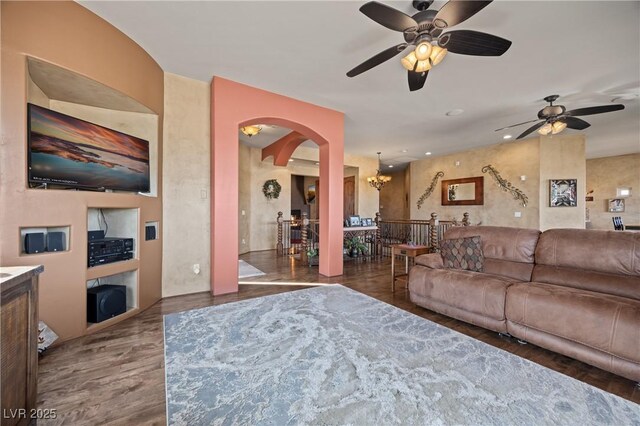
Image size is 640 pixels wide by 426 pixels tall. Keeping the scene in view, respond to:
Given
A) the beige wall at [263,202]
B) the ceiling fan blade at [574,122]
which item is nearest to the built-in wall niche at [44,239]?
the beige wall at [263,202]

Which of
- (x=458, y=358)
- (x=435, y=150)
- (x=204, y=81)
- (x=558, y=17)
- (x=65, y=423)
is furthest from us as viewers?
(x=435, y=150)

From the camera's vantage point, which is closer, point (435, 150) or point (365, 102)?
point (365, 102)

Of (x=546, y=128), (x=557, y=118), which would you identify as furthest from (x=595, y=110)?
(x=546, y=128)

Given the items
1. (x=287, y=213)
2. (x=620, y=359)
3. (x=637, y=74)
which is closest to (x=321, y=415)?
(x=620, y=359)

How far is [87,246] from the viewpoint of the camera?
2.48 m

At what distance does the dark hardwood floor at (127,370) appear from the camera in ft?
4.97

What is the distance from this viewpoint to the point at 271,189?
7.76 m

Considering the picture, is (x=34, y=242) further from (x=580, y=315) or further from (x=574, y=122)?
(x=574, y=122)

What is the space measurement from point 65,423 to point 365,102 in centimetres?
483

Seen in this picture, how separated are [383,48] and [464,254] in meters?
2.68

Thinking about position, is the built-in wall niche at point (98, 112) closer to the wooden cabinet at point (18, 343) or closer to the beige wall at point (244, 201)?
the wooden cabinet at point (18, 343)

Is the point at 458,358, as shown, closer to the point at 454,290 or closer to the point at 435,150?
the point at 454,290

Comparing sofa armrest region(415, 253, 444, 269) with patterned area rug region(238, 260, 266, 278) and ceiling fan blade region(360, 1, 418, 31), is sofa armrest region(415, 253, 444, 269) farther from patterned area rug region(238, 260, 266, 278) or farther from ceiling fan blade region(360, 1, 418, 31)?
patterned area rug region(238, 260, 266, 278)

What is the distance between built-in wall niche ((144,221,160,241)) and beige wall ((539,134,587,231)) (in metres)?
8.29
